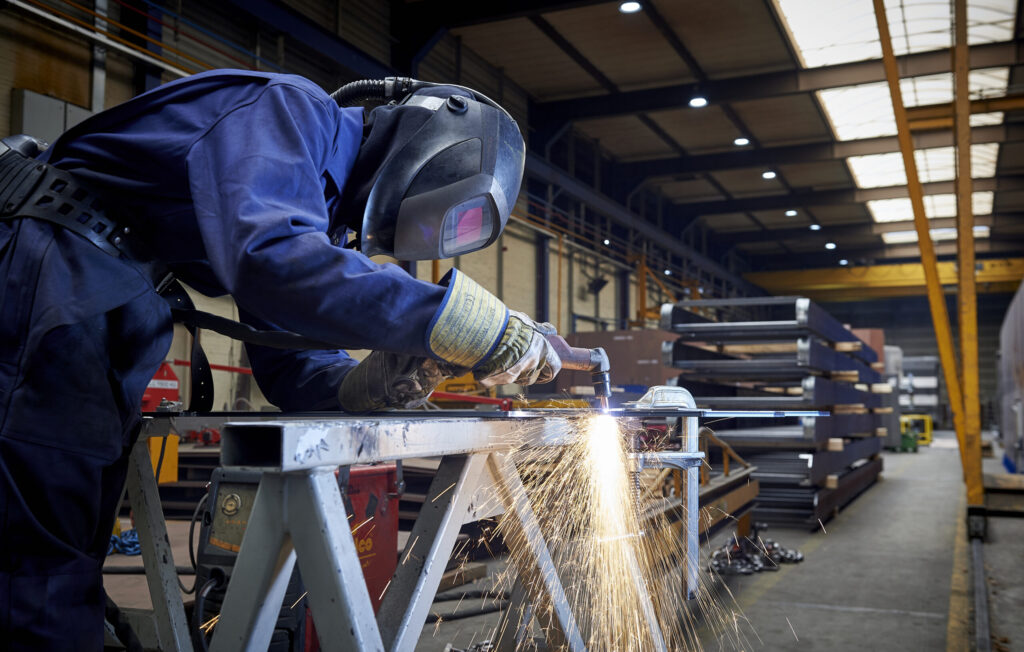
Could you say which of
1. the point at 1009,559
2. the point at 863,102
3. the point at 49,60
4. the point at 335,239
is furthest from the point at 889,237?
the point at 335,239

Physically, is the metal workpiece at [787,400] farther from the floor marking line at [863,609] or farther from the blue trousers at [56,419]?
the blue trousers at [56,419]

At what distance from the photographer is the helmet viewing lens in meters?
1.61

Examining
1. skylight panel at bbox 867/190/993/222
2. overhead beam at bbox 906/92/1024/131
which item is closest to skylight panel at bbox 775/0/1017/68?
overhead beam at bbox 906/92/1024/131

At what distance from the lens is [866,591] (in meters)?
4.10

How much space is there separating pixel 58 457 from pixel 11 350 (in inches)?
7.0

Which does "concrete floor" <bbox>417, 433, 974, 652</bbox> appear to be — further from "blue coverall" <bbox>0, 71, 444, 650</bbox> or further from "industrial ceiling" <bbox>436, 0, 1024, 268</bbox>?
"industrial ceiling" <bbox>436, 0, 1024, 268</bbox>

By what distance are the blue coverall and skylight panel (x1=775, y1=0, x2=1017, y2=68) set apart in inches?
341

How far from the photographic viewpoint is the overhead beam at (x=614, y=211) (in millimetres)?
10469

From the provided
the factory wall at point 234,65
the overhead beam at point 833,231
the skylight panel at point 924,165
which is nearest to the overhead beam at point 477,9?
the factory wall at point 234,65

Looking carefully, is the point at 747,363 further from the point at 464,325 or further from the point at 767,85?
the point at 767,85

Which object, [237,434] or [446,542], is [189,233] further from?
[446,542]

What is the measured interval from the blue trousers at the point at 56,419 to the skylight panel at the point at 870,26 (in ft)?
29.1

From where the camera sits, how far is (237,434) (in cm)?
96

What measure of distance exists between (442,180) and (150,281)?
22.0 inches
